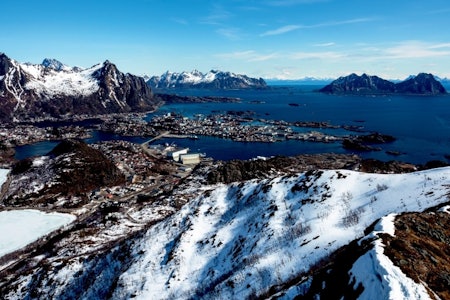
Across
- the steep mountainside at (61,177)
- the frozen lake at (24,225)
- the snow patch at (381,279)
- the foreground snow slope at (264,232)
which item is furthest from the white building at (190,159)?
the snow patch at (381,279)

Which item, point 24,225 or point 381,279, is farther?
point 24,225

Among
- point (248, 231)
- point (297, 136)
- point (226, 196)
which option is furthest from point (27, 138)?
point (248, 231)

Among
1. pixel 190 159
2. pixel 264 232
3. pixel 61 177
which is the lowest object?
pixel 190 159

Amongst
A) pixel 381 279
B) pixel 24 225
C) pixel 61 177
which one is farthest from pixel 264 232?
pixel 61 177

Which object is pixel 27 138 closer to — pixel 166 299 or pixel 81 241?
pixel 81 241

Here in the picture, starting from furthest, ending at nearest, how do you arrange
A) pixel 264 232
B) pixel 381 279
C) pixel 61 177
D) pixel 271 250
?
pixel 61 177 → pixel 264 232 → pixel 271 250 → pixel 381 279

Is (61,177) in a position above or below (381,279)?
below

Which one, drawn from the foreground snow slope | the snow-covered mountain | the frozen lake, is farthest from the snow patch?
the frozen lake

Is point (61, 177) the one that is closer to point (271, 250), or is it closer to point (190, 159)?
point (190, 159)
